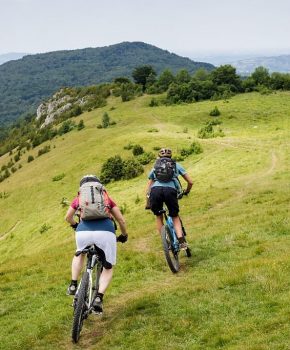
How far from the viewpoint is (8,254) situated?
3744cm

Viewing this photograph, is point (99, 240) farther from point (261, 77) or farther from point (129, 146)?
point (261, 77)

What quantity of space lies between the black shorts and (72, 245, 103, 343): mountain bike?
3548 millimetres

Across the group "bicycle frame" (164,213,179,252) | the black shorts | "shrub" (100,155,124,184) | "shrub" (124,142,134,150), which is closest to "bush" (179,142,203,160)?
"shrub" (100,155,124,184)

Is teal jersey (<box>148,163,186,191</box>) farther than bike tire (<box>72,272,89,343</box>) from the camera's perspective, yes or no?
Yes

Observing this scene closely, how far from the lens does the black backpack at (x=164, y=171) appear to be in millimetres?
12938

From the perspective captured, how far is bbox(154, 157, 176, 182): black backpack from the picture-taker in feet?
42.4

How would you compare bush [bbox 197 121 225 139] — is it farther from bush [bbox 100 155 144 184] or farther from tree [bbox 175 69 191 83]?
tree [bbox 175 69 191 83]

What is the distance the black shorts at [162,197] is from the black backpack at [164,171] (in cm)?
28

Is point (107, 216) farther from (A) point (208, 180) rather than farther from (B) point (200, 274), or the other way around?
(A) point (208, 180)

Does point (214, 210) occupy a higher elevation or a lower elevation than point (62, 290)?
lower

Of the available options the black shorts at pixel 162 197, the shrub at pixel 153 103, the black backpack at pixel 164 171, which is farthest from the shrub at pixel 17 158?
the black backpack at pixel 164 171

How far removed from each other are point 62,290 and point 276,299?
6455mm

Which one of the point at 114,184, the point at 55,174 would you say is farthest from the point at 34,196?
the point at 114,184

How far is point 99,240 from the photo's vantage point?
9.57 m
